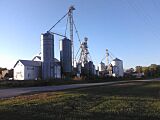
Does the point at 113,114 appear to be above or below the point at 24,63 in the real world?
below

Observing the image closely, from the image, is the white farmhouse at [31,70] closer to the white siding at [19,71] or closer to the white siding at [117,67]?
the white siding at [19,71]

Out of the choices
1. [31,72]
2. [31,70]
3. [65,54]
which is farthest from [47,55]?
[65,54]

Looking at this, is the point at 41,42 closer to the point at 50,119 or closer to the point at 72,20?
the point at 72,20

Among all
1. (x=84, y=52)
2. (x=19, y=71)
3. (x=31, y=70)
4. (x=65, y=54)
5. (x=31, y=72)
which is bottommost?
(x=31, y=72)

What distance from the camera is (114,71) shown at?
141 metres

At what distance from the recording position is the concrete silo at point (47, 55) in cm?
7544

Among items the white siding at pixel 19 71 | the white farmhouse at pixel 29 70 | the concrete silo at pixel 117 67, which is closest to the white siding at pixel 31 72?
the white farmhouse at pixel 29 70

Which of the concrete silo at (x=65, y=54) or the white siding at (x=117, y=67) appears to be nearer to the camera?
the concrete silo at (x=65, y=54)

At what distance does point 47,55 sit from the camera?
7538 centimetres

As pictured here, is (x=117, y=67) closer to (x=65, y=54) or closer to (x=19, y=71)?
(x=65, y=54)

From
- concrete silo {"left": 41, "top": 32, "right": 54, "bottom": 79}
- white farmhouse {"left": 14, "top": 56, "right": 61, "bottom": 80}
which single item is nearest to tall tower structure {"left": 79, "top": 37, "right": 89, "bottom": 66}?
white farmhouse {"left": 14, "top": 56, "right": 61, "bottom": 80}

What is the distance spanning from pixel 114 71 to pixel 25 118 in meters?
132

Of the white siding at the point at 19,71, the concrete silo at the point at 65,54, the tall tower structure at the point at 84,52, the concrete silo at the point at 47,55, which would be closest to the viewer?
the concrete silo at the point at 47,55

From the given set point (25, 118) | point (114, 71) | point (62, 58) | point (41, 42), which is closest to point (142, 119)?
point (25, 118)
